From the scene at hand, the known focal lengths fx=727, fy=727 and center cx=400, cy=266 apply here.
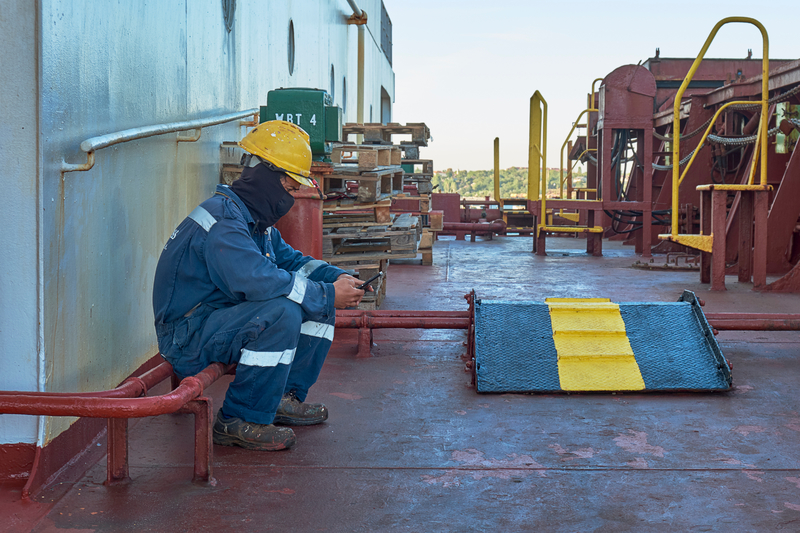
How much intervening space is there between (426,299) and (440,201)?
9043 mm

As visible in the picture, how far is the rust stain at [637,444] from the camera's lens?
110 inches

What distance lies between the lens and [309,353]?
10.2 feet

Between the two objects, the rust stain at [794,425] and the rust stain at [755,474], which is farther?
the rust stain at [794,425]

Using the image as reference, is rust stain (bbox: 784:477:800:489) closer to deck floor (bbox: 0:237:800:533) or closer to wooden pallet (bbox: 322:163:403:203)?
deck floor (bbox: 0:237:800:533)

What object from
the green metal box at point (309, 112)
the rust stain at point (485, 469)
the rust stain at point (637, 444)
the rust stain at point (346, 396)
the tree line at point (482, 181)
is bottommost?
the rust stain at point (485, 469)

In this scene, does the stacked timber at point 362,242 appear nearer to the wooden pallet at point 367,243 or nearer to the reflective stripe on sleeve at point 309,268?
the wooden pallet at point 367,243

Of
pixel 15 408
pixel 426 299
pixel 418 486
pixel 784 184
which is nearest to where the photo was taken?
pixel 15 408

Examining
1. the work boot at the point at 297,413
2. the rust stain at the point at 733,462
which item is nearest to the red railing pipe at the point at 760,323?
the rust stain at the point at 733,462

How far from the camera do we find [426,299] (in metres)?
6.47

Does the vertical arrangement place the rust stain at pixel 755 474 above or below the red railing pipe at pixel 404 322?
below

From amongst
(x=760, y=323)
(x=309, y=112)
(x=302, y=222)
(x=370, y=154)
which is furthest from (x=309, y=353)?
(x=760, y=323)

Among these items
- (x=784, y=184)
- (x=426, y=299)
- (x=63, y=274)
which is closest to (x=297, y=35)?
(x=426, y=299)

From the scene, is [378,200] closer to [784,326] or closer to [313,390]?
[313,390]

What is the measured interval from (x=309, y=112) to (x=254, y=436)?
2.74 meters
